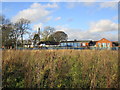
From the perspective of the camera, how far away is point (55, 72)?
12.3 feet

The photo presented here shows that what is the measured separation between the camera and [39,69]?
3676 millimetres

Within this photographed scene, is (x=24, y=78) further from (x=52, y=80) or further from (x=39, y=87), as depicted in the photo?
(x=52, y=80)

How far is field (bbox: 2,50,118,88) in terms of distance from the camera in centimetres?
355

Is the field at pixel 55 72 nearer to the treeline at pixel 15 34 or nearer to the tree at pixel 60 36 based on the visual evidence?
the treeline at pixel 15 34

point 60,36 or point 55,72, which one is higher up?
point 60,36

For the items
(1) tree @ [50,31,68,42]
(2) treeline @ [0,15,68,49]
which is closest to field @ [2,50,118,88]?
(2) treeline @ [0,15,68,49]

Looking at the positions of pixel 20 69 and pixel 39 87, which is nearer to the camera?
pixel 39 87

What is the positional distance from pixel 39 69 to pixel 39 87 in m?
0.46

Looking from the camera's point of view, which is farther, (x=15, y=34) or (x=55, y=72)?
(x=15, y=34)

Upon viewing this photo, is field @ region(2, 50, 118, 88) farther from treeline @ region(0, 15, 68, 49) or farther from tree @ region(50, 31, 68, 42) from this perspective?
tree @ region(50, 31, 68, 42)

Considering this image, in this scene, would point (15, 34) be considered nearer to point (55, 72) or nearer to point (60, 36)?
point (60, 36)

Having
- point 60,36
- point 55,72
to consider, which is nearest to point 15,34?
point 60,36

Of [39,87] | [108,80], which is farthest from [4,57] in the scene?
[108,80]

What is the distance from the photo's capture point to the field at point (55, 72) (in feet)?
11.6
